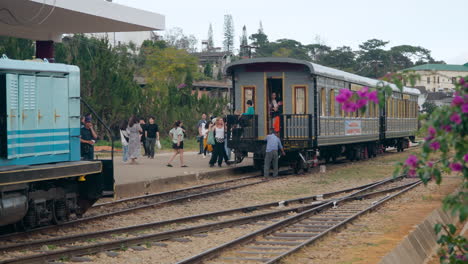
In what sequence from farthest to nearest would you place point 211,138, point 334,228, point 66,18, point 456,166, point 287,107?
1. point 211,138
2. point 287,107
3. point 66,18
4. point 334,228
5. point 456,166

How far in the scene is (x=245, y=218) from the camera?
1180cm

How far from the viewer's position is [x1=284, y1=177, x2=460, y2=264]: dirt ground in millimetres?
8875

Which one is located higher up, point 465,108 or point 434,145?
point 465,108

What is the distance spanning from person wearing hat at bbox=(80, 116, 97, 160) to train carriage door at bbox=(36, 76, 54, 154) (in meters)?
2.67

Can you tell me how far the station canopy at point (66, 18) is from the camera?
1542 centimetres

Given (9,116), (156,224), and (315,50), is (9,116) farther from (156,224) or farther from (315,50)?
(315,50)

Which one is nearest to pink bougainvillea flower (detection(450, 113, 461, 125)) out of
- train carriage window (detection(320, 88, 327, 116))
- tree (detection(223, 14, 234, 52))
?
train carriage window (detection(320, 88, 327, 116))

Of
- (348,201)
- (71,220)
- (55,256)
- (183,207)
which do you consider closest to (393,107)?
(348,201)

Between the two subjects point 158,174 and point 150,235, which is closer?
point 150,235

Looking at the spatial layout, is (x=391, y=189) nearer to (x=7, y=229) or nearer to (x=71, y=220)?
(x=71, y=220)

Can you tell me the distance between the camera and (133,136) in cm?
2211

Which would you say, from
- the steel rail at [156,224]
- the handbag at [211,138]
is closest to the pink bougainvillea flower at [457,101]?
the steel rail at [156,224]

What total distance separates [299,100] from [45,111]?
467 inches

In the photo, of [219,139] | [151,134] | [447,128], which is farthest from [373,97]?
[151,134]
